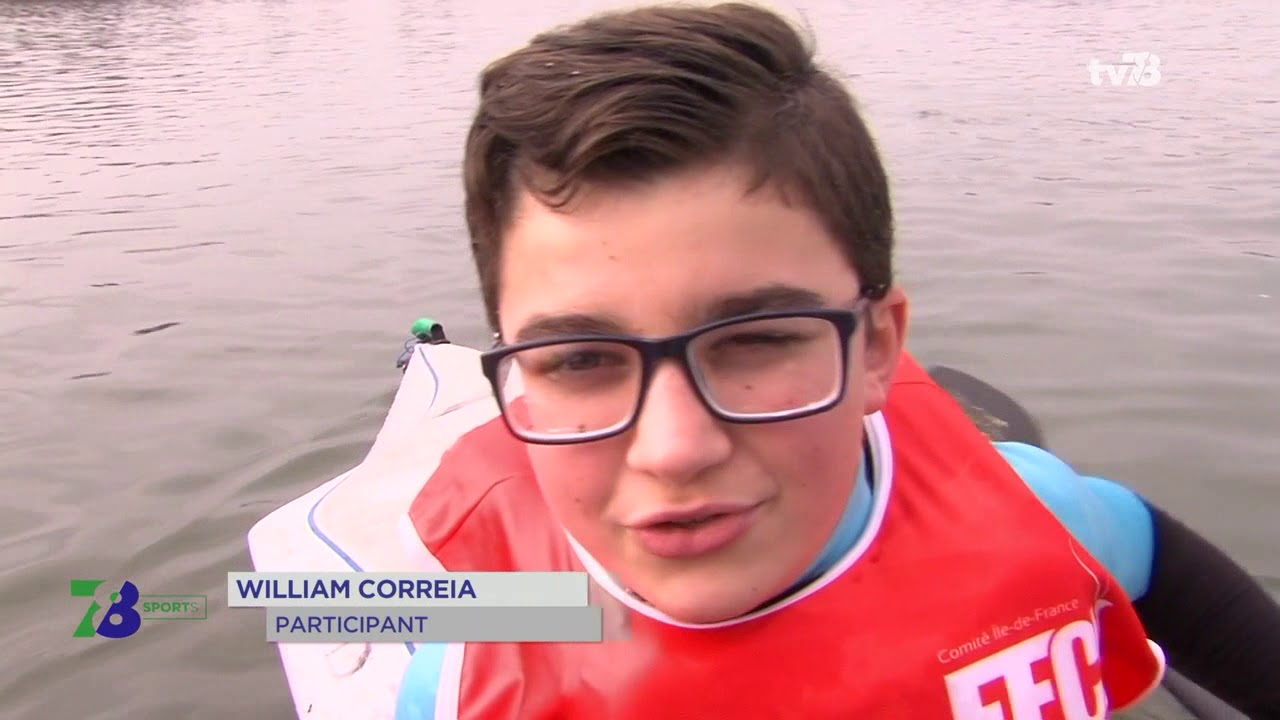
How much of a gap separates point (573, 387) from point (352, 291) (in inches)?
219

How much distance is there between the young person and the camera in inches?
53.3

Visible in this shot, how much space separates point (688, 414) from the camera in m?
1.33

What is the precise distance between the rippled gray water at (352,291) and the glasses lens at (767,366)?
2.15 m

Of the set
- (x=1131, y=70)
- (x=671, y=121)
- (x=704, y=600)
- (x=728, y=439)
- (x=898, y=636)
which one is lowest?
(x=1131, y=70)

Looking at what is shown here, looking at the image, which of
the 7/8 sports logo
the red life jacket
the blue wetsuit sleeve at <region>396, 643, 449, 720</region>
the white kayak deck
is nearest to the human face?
the red life jacket

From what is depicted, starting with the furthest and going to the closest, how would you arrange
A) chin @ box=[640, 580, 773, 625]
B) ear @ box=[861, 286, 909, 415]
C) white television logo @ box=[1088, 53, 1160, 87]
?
white television logo @ box=[1088, 53, 1160, 87] → ear @ box=[861, 286, 909, 415] → chin @ box=[640, 580, 773, 625]

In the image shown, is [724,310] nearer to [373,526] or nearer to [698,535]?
[698,535]

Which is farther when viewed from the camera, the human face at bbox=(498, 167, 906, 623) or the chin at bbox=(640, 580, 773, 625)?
the chin at bbox=(640, 580, 773, 625)

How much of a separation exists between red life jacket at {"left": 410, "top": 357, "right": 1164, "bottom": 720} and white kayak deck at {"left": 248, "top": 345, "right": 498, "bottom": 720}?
1.14 ft

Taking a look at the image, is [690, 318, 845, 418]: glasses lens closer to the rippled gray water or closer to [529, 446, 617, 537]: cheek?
[529, 446, 617, 537]: cheek

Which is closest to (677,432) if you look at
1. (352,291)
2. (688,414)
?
(688,414)

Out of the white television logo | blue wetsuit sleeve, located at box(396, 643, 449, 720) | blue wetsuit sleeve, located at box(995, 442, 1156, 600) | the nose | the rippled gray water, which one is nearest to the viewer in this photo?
the nose

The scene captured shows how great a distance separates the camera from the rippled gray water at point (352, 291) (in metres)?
3.76

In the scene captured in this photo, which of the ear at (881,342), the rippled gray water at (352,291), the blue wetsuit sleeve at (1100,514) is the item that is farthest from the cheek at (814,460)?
the rippled gray water at (352,291)
